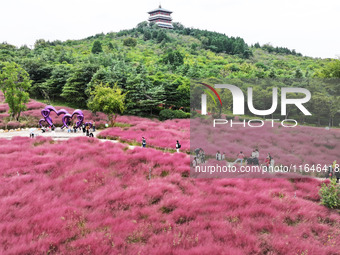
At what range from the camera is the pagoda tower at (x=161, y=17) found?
153m

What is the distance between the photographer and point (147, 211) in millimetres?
9703

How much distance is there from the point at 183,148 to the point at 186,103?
16908 mm

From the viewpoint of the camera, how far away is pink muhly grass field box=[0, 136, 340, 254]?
25.4ft

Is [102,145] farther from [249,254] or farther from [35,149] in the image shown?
[249,254]

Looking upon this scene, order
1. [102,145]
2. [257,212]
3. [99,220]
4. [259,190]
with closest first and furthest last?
1. [99,220]
2. [257,212]
3. [259,190]
4. [102,145]

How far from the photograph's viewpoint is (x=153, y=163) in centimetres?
1492

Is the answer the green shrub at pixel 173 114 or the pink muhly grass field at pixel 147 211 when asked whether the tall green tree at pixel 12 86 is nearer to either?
the pink muhly grass field at pixel 147 211

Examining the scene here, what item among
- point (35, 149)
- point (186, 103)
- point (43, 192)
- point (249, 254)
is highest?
point (186, 103)

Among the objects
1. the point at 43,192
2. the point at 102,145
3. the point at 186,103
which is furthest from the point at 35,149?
the point at 186,103

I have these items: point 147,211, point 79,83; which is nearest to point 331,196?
point 147,211

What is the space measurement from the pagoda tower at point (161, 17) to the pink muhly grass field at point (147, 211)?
153946 millimetres

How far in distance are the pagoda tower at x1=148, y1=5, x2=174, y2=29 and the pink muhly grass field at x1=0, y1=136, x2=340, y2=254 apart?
15395 cm

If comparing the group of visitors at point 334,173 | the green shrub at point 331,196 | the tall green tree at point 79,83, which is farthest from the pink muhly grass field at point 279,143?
the tall green tree at point 79,83

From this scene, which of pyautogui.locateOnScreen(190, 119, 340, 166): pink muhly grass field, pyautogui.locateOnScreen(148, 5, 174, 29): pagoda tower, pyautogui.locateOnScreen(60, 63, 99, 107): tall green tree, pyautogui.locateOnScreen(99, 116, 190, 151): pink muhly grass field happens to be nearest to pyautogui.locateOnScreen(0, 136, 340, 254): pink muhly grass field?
pyautogui.locateOnScreen(190, 119, 340, 166): pink muhly grass field
